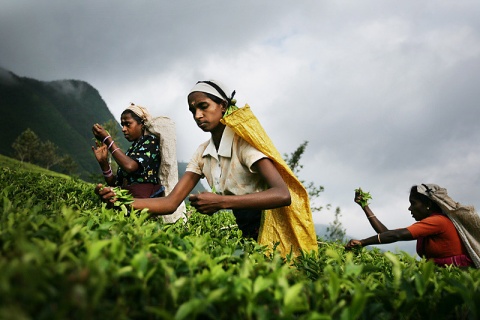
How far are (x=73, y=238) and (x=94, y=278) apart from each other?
0.53m

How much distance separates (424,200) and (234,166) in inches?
108

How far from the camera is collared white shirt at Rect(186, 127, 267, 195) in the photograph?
8.62 ft

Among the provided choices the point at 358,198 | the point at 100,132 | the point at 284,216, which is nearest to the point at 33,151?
the point at 100,132

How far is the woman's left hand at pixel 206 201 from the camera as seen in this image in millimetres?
2266

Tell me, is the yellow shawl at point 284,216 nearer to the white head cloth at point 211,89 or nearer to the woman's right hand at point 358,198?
the white head cloth at point 211,89

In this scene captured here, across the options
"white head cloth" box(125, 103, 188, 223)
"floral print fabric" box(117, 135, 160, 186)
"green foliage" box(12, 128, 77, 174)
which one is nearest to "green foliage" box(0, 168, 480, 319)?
"floral print fabric" box(117, 135, 160, 186)

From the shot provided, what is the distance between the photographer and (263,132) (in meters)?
2.64

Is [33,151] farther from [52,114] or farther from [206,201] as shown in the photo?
[206,201]

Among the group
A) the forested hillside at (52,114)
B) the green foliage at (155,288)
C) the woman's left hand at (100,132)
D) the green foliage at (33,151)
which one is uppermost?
the forested hillside at (52,114)

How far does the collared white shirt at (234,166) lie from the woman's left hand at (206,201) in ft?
1.35

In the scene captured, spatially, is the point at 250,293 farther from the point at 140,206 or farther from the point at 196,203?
the point at 140,206

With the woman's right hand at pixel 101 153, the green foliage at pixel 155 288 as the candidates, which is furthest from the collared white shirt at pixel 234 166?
the woman's right hand at pixel 101 153

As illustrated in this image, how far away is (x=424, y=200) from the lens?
4219 millimetres

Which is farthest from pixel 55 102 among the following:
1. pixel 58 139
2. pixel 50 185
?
pixel 50 185
